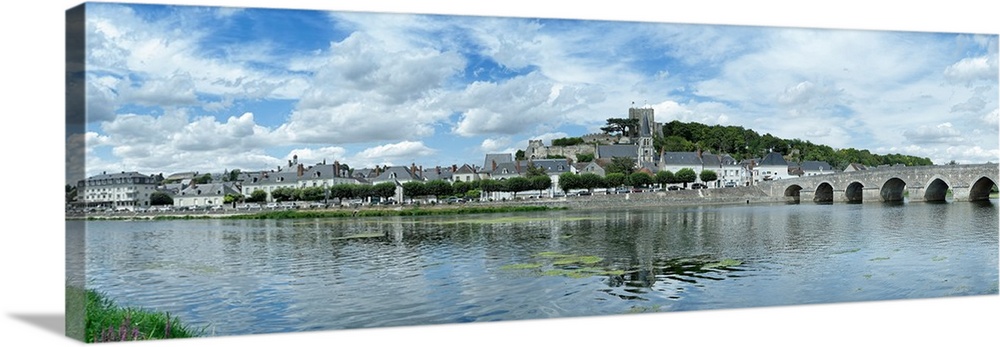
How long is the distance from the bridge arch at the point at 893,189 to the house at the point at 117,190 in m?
18.5

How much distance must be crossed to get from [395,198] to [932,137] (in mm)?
9703

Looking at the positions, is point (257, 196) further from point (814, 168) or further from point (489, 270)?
point (814, 168)

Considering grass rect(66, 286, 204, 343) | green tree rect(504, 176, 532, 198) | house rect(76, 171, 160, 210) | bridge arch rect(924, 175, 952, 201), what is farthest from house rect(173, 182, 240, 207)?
bridge arch rect(924, 175, 952, 201)

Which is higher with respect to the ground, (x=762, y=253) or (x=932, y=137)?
(x=932, y=137)

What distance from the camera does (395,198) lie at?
17.6 m

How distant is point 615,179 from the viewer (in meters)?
24.0

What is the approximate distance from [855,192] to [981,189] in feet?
20.6

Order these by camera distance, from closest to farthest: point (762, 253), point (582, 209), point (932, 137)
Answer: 1. point (932, 137)
2. point (762, 253)
3. point (582, 209)

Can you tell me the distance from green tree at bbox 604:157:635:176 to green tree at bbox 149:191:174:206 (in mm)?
12549

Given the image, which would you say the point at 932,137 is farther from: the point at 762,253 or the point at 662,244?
the point at 662,244

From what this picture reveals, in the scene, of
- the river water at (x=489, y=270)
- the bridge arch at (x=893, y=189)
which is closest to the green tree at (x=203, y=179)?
the river water at (x=489, y=270)

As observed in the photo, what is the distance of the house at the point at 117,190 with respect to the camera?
863cm

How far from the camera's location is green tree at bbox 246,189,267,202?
44.1ft

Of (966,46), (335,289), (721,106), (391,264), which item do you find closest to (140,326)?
(335,289)
